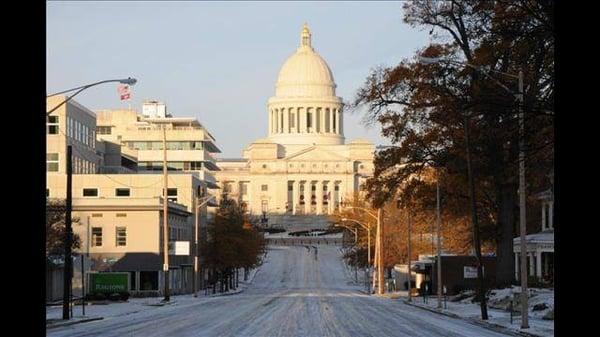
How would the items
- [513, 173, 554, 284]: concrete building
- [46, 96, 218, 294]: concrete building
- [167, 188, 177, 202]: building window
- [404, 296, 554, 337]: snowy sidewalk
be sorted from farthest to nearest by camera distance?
1. [167, 188, 177, 202]: building window
2. [46, 96, 218, 294]: concrete building
3. [513, 173, 554, 284]: concrete building
4. [404, 296, 554, 337]: snowy sidewalk

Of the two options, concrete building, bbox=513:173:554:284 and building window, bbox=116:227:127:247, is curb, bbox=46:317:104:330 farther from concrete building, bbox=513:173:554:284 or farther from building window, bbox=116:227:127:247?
building window, bbox=116:227:127:247

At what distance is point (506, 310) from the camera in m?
53.3

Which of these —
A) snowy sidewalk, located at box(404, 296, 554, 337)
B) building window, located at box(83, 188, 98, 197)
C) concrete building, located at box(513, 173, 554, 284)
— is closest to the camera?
snowy sidewalk, located at box(404, 296, 554, 337)

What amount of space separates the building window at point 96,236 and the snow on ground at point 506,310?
33495 millimetres

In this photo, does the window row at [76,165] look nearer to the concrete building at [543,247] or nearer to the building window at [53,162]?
the building window at [53,162]

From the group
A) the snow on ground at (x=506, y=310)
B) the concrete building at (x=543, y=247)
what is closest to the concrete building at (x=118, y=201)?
the snow on ground at (x=506, y=310)

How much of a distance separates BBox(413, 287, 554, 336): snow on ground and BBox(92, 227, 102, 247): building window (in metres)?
33.5

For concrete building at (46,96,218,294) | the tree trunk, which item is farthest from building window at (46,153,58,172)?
the tree trunk

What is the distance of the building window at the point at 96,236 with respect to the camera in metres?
89.6

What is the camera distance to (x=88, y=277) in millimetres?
79750

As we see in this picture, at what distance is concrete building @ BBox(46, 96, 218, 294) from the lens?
89.4m

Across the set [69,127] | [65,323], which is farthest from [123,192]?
[65,323]
